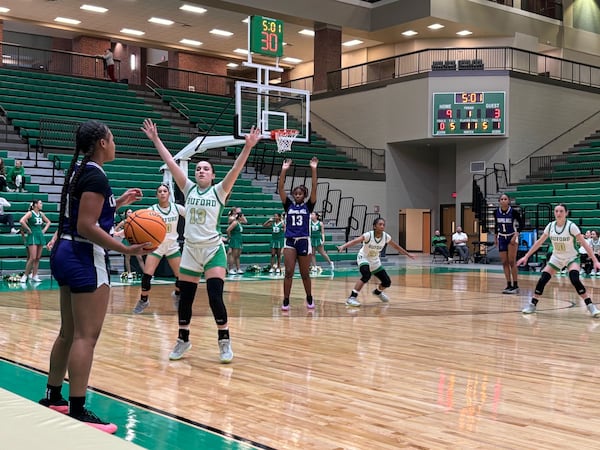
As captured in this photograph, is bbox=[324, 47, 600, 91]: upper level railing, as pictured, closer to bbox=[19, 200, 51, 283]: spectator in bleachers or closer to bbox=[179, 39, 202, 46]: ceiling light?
bbox=[179, 39, 202, 46]: ceiling light

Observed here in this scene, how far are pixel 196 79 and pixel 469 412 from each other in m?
30.3

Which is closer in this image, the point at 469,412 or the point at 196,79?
the point at 469,412

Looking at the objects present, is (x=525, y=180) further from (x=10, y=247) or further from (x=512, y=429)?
(x=512, y=429)

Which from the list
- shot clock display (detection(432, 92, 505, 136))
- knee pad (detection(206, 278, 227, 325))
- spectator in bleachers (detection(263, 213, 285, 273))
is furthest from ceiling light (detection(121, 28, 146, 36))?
knee pad (detection(206, 278, 227, 325))

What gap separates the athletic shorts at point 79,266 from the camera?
13.2 ft

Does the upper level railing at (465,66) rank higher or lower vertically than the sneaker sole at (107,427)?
higher

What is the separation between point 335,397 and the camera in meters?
5.11

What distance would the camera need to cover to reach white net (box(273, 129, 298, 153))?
661 inches

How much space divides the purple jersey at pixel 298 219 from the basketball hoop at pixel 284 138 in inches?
268

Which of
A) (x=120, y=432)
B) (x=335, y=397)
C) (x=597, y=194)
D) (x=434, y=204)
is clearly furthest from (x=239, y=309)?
(x=434, y=204)

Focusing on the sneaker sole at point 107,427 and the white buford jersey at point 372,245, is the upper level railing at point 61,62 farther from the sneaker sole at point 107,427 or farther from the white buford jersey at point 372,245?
the sneaker sole at point 107,427

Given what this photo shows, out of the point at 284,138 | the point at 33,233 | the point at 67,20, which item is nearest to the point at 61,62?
the point at 67,20

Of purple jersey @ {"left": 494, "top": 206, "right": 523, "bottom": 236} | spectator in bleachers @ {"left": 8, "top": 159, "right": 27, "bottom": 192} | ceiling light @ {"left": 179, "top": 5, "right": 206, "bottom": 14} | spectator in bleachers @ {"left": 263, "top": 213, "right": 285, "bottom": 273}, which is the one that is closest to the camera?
purple jersey @ {"left": 494, "top": 206, "right": 523, "bottom": 236}

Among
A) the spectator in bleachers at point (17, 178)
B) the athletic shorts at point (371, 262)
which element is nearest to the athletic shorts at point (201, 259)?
the athletic shorts at point (371, 262)
